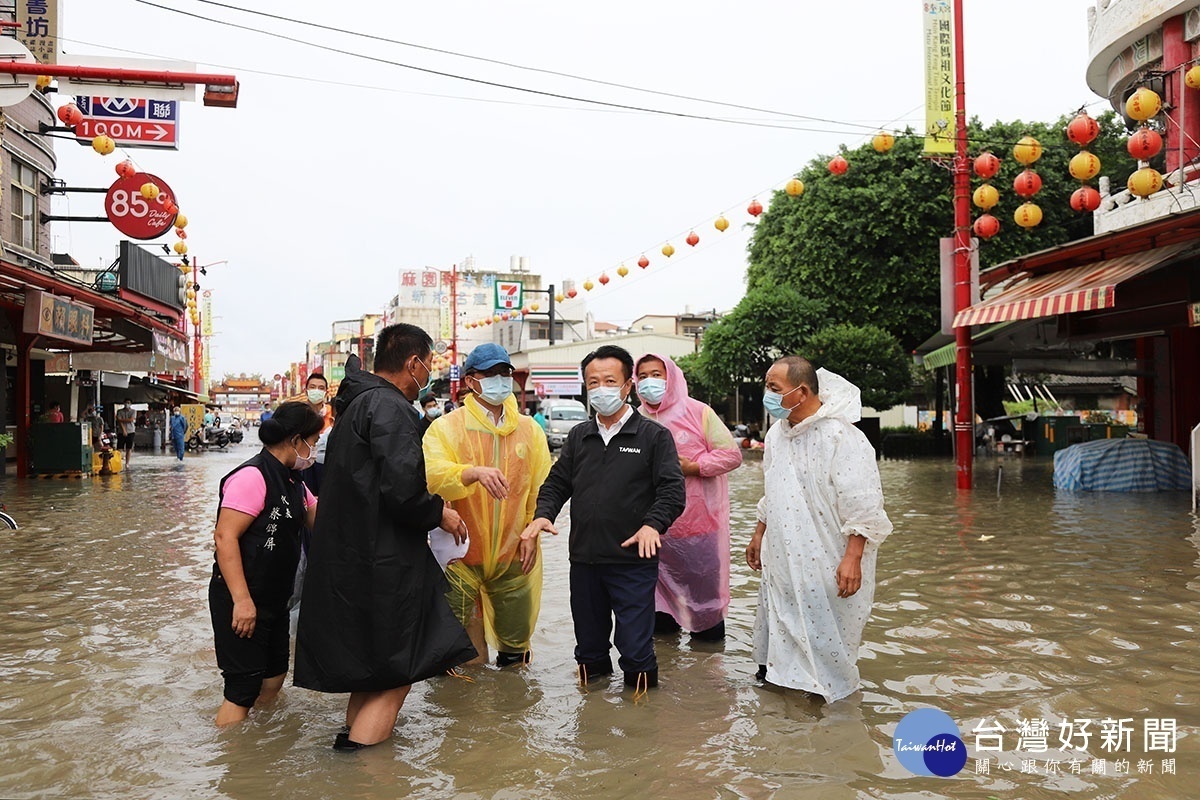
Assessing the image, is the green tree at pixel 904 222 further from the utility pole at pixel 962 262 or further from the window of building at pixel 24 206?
the window of building at pixel 24 206

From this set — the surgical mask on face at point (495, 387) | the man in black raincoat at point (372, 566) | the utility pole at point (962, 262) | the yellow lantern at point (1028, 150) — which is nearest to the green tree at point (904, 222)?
the utility pole at point (962, 262)

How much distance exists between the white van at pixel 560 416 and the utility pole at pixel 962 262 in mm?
16835

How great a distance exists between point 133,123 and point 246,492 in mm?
12913

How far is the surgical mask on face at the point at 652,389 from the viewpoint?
5477mm

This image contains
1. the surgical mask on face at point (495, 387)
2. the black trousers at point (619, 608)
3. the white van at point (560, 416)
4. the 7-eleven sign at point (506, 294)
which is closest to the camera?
the black trousers at point (619, 608)

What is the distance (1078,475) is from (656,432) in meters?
11.8

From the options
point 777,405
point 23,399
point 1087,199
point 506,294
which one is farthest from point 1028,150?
point 506,294

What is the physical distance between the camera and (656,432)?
4.63 meters

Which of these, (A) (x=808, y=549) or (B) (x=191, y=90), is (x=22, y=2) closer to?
(B) (x=191, y=90)

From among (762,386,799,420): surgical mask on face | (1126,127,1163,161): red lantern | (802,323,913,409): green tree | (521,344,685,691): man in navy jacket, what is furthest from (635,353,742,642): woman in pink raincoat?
(802,323,913,409): green tree

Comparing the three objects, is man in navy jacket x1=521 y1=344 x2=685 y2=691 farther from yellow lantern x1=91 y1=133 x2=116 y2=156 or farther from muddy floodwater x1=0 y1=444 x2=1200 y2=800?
→ yellow lantern x1=91 y1=133 x2=116 y2=156

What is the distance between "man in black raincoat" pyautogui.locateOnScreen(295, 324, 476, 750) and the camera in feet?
11.8

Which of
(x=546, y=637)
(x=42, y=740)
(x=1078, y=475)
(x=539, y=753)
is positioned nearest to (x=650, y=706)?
(x=539, y=753)

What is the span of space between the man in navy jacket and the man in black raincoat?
0.93 metres
